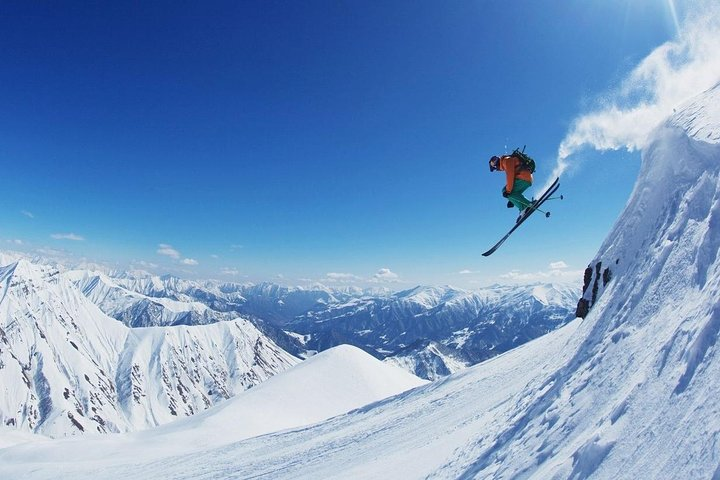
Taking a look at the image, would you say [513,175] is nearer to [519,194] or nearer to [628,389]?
[519,194]

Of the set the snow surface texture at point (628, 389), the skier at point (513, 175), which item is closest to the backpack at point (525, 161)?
the skier at point (513, 175)

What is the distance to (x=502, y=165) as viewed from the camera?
613 inches

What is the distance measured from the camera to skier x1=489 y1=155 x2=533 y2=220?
1532 centimetres

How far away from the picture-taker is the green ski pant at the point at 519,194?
614 inches

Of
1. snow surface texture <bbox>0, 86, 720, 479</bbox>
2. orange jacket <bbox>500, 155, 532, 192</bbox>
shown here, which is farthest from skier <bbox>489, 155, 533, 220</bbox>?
snow surface texture <bbox>0, 86, 720, 479</bbox>

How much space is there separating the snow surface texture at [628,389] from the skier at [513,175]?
11.9 feet

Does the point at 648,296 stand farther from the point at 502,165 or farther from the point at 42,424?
the point at 42,424

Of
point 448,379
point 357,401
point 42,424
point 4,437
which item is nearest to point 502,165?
point 448,379

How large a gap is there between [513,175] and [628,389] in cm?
1049

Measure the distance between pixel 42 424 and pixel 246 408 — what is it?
707 feet

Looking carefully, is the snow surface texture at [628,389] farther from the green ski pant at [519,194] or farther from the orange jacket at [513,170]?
the orange jacket at [513,170]

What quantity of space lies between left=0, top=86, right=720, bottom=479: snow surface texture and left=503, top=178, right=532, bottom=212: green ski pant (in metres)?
3.46

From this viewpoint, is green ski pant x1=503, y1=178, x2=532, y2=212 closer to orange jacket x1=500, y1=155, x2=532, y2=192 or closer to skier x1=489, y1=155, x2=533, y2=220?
skier x1=489, y1=155, x2=533, y2=220

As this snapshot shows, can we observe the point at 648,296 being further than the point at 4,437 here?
No
